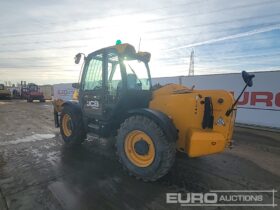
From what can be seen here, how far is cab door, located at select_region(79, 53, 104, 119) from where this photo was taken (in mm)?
5352

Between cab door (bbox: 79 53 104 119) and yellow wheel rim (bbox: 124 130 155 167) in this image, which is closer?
yellow wheel rim (bbox: 124 130 155 167)

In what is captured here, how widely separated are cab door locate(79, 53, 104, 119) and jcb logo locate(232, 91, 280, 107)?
297 inches

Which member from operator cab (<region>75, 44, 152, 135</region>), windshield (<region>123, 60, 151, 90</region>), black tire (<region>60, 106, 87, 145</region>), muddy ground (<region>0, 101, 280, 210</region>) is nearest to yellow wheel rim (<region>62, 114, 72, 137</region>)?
black tire (<region>60, 106, 87, 145</region>)

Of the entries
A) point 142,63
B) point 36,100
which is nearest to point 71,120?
point 142,63

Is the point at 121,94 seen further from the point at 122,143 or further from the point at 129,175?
the point at 129,175

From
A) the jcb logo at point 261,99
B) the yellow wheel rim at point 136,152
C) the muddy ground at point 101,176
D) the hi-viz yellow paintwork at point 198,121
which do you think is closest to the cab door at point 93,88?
the muddy ground at point 101,176

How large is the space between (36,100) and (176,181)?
28.8 m

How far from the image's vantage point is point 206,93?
421cm

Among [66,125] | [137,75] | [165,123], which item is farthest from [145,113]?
[66,125]

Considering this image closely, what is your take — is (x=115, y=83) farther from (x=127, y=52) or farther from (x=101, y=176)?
(x=101, y=176)

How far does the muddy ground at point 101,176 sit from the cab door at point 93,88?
3.59 ft

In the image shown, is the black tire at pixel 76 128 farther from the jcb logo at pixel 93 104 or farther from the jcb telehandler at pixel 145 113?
the jcb logo at pixel 93 104

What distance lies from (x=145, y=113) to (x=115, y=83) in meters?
1.42

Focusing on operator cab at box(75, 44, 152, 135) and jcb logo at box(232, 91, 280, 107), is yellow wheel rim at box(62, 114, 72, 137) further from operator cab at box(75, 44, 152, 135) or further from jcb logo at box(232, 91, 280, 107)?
jcb logo at box(232, 91, 280, 107)
